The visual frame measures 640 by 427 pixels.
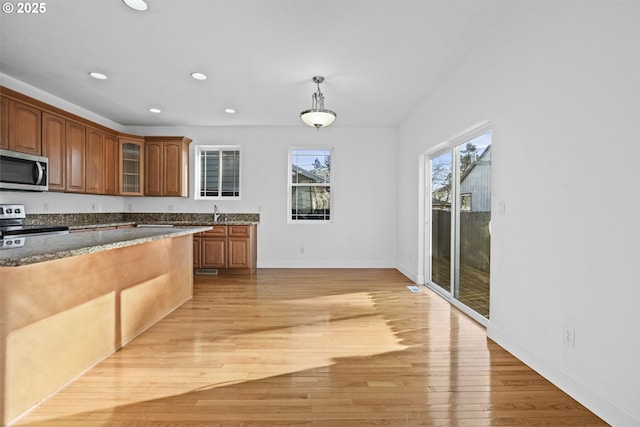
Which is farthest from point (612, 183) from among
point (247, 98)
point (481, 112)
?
point (247, 98)

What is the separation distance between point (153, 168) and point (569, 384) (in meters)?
6.11

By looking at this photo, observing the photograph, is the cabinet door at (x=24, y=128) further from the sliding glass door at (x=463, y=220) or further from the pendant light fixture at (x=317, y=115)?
the sliding glass door at (x=463, y=220)

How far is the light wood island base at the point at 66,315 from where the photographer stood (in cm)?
164

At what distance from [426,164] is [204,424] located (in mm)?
4171

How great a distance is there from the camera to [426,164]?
15.4 feet

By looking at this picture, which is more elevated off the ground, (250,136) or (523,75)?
(250,136)

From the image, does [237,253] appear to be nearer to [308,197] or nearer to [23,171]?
[308,197]

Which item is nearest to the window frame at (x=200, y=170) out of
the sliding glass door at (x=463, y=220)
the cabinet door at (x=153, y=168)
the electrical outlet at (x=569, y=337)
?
the cabinet door at (x=153, y=168)

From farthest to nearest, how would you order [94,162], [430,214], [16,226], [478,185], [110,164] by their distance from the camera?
[110,164] → [94,162] → [430,214] → [16,226] → [478,185]

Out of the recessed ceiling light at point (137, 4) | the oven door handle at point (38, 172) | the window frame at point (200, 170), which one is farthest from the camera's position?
the window frame at point (200, 170)

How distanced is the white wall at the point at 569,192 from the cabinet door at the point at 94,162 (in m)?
5.29

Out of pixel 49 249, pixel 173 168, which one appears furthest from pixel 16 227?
pixel 49 249

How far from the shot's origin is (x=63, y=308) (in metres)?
1.96

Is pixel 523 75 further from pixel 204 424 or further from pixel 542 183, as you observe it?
pixel 204 424
